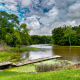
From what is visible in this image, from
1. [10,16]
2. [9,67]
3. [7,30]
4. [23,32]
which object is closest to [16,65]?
[9,67]

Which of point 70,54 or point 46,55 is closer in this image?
point 70,54

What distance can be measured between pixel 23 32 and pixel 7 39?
19022 millimetres

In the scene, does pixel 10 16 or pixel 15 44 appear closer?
pixel 15 44

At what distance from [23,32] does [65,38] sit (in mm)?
24175

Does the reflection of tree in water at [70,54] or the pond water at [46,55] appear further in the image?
the pond water at [46,55]

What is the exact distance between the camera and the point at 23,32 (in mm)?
43625

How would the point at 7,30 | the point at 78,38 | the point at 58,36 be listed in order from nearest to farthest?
1. the point at 7,30
2. the point at 78,38
3. the point at 58,36

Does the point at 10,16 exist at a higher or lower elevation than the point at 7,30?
higher

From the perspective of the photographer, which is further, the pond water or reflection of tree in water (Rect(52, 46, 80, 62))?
the pond water

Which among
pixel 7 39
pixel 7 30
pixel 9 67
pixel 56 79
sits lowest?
pixel 9 67

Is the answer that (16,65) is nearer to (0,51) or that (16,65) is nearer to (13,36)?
(0,51)

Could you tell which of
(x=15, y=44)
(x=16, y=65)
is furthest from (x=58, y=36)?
(x=16, y=65)

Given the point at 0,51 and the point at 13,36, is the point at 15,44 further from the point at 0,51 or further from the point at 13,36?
the point at 0,51

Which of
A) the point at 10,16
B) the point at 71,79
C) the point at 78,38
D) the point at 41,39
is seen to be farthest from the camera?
the point at 41,39
